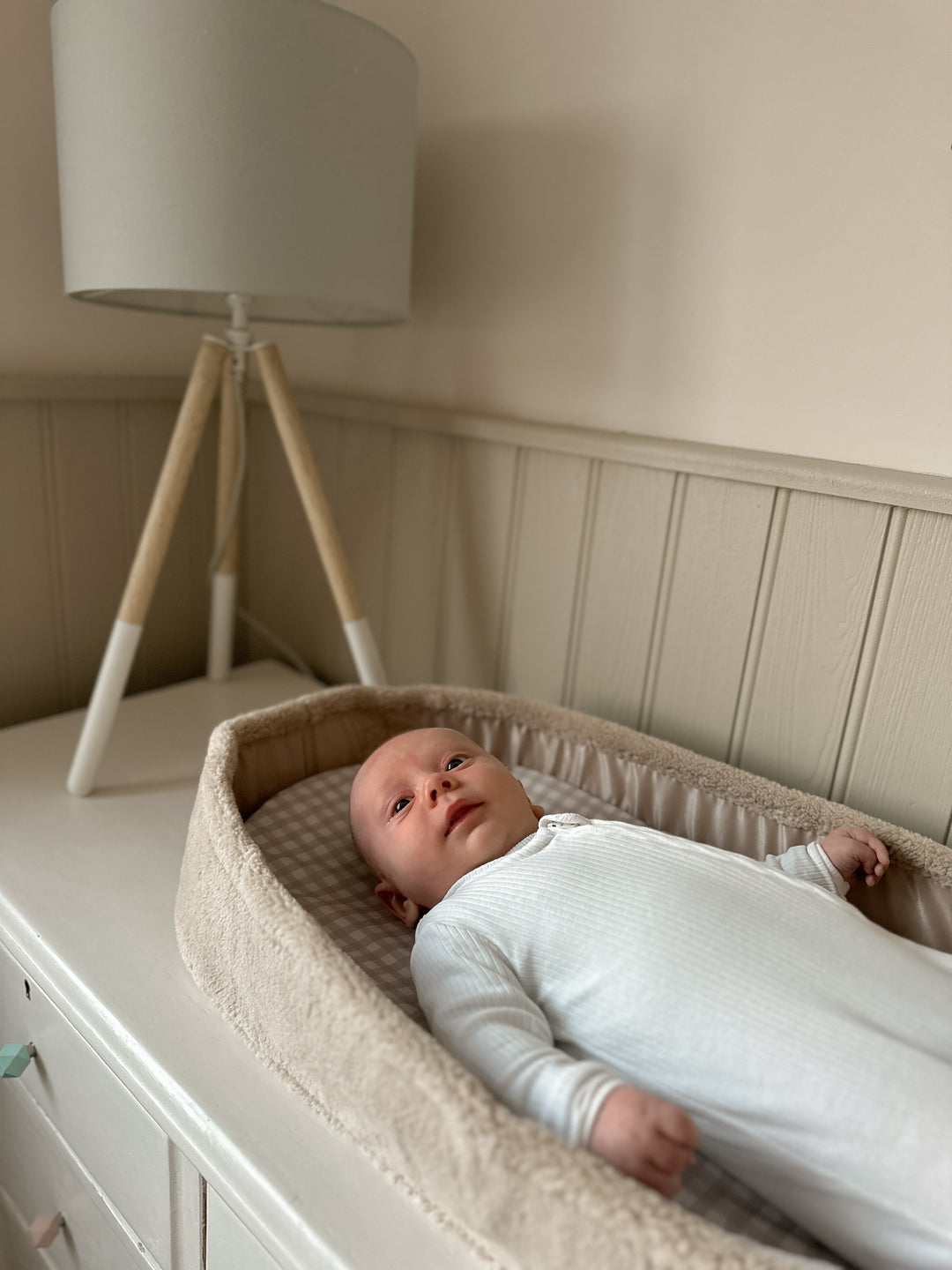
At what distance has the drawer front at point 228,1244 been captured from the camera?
0.62 metres

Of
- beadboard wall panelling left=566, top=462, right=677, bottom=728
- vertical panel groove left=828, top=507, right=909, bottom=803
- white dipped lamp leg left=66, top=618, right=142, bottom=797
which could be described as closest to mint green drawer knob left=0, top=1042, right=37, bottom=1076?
white dipped lamp leg left=66, top=618, right=142, bottom=797

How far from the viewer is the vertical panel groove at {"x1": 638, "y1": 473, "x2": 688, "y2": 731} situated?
40.4 inches

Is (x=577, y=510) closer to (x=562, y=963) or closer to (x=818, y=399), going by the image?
(x=818, y=399)

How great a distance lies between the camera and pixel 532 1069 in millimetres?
578

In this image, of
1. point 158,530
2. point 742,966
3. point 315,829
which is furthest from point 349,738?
point 742,966

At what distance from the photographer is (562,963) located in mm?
690

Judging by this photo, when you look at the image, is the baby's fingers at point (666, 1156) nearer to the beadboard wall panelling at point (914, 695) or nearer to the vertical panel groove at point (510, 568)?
the beadboard wall panelling at point (914, 695)

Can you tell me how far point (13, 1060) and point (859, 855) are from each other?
852mm

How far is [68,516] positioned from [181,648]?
1.05 feet

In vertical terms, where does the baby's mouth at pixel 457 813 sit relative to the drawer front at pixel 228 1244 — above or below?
above

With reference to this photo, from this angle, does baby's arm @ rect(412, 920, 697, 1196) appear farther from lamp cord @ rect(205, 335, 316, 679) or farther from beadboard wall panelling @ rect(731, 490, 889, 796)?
lamp cord @ rect(205, 335, 316, 679)

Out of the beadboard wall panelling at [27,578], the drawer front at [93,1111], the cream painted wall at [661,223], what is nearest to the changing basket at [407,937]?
the drawer front at [93,1111]

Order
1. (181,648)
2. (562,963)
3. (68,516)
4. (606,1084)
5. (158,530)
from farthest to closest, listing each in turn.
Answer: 1. (181,648)
2. (68,516)
3. (158,530)
4. (562,963)
5. (606,1084)

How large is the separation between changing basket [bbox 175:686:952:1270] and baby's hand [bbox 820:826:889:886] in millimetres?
32
